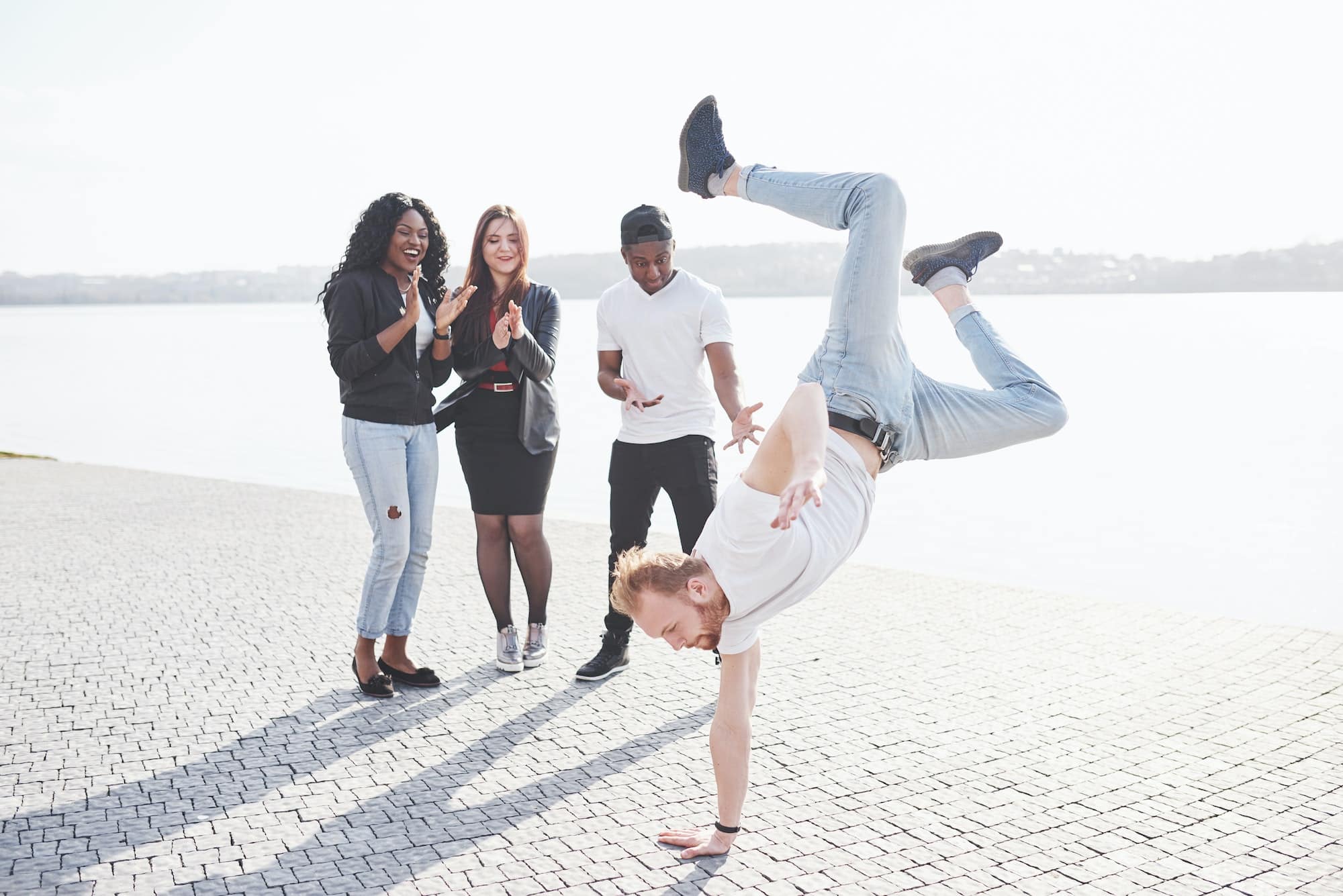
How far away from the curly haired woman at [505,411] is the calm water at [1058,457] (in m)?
5.42

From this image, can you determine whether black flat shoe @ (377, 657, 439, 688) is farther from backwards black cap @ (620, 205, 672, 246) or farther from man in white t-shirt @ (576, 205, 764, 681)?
backwards black cap @ (620, 205, 672, 246)

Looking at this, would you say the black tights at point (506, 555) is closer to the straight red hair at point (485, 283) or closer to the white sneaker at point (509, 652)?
the white sneaker at point (509, 652)

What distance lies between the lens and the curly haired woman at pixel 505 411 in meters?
5.04

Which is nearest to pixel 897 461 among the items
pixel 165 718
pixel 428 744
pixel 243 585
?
pixel 428 744

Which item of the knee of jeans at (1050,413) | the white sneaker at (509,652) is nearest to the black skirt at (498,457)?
the white sneaker at (509,652)

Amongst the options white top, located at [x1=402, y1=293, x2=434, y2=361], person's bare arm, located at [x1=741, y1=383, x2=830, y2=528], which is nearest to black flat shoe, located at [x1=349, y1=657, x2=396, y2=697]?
white top, located at [x1=402, y1=293, x2=434, y2=361]

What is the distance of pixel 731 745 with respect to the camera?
3.25 meters

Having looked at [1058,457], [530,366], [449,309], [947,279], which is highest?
[947,279]

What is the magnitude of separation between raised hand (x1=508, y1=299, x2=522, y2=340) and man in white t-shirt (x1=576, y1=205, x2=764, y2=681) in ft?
1.47

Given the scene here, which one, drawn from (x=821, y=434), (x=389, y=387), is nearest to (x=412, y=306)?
(x=389, y=387)

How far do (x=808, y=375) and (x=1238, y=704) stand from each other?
110 inches

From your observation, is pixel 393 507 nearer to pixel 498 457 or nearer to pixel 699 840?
pixel 498 457

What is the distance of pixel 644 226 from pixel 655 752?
227 cm

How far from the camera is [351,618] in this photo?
246 inches
